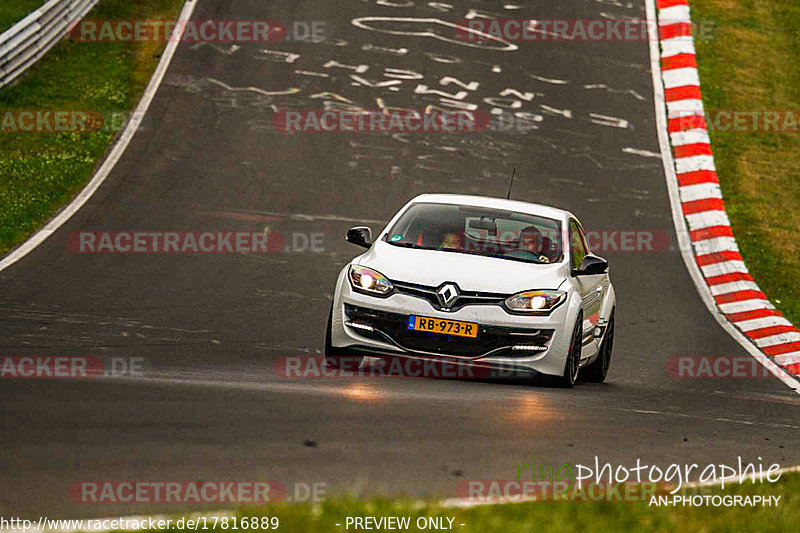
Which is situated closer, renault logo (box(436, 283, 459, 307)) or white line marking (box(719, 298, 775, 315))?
renault logo (box(436, 283, 459, 307))

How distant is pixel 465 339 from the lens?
9211 millimetres

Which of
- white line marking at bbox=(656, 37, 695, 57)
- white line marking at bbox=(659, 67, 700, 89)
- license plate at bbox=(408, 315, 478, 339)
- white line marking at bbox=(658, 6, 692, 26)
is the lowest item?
license plate at bbox=(408, 315, 478, 339)

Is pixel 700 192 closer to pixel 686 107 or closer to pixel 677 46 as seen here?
pixel 686 107

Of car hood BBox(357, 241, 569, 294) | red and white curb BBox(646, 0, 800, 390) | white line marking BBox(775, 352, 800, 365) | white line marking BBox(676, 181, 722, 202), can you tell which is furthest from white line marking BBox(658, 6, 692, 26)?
car hood BBox(357, 241, 569, 294)

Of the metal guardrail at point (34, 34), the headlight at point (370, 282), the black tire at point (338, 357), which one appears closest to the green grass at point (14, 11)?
the metal guardrail at point (34, 34)

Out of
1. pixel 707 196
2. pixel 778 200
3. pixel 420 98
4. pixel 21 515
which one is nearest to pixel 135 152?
pixel 420 98

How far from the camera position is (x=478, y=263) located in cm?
968

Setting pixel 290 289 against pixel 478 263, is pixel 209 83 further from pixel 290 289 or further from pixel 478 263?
pixel 478 263

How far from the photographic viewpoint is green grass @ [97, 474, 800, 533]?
193 inches

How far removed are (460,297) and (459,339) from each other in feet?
1.05

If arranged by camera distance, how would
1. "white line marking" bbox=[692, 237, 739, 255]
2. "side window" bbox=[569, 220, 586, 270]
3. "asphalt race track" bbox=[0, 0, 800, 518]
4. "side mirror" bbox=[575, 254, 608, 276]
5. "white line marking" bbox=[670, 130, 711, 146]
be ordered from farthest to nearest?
"white line marking" bbox=[670, 130, 711, 146], "white line marking" bbox=[692, 237, 739, 255], "side window" bbox=[569, 220, 586, 270], "side mirror" bbox=[575, 254, 608, 276], "asphalt race track" bbox=[0, 0, 800, 518]

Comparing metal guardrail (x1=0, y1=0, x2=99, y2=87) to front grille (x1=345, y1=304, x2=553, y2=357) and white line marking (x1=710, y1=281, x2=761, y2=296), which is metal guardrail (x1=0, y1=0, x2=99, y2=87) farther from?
front grille (x1=345, y1=304, x2=553, y2=357)

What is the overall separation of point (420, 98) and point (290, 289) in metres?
9.43

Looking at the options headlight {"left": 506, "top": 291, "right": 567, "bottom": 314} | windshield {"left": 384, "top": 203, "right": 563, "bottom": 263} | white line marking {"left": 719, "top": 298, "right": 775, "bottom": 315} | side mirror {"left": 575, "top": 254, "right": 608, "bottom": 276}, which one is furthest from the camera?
white line marking {"left": 719, "top": 298, "right": 775, "bottom": 315}
